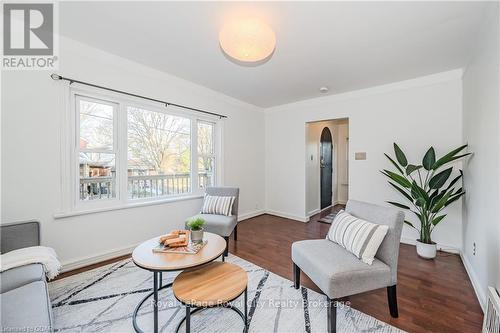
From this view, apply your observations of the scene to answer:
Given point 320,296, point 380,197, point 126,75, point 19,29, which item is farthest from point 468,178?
point 19,29

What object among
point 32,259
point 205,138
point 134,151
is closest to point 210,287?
point 32,259

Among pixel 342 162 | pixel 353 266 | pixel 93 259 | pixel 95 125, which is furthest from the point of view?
pixel 342 162

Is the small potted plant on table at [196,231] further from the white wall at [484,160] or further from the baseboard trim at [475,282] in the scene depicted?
the baseboard trim at [475,282]

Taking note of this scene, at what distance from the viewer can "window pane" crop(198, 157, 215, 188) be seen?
12.6 ft

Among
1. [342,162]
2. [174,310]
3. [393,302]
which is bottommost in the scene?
[174,310]

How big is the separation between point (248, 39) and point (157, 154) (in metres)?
2.21

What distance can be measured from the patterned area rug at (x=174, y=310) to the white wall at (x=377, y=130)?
2.32 metres

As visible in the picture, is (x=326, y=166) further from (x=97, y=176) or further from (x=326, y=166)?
(x=97, y=176)

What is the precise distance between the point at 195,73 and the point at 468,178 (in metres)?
3.71

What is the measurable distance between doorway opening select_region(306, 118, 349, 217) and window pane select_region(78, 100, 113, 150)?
348cm

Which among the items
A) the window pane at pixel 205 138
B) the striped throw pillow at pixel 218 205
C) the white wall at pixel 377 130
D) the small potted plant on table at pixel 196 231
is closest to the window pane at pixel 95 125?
Answer: the window pane at pixel 205 138

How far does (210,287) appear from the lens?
4.78 ft

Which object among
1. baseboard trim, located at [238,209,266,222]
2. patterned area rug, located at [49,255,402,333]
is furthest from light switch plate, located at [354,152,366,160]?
patterned area rug, located at [49,255,402,333]

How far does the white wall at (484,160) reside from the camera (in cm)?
159
